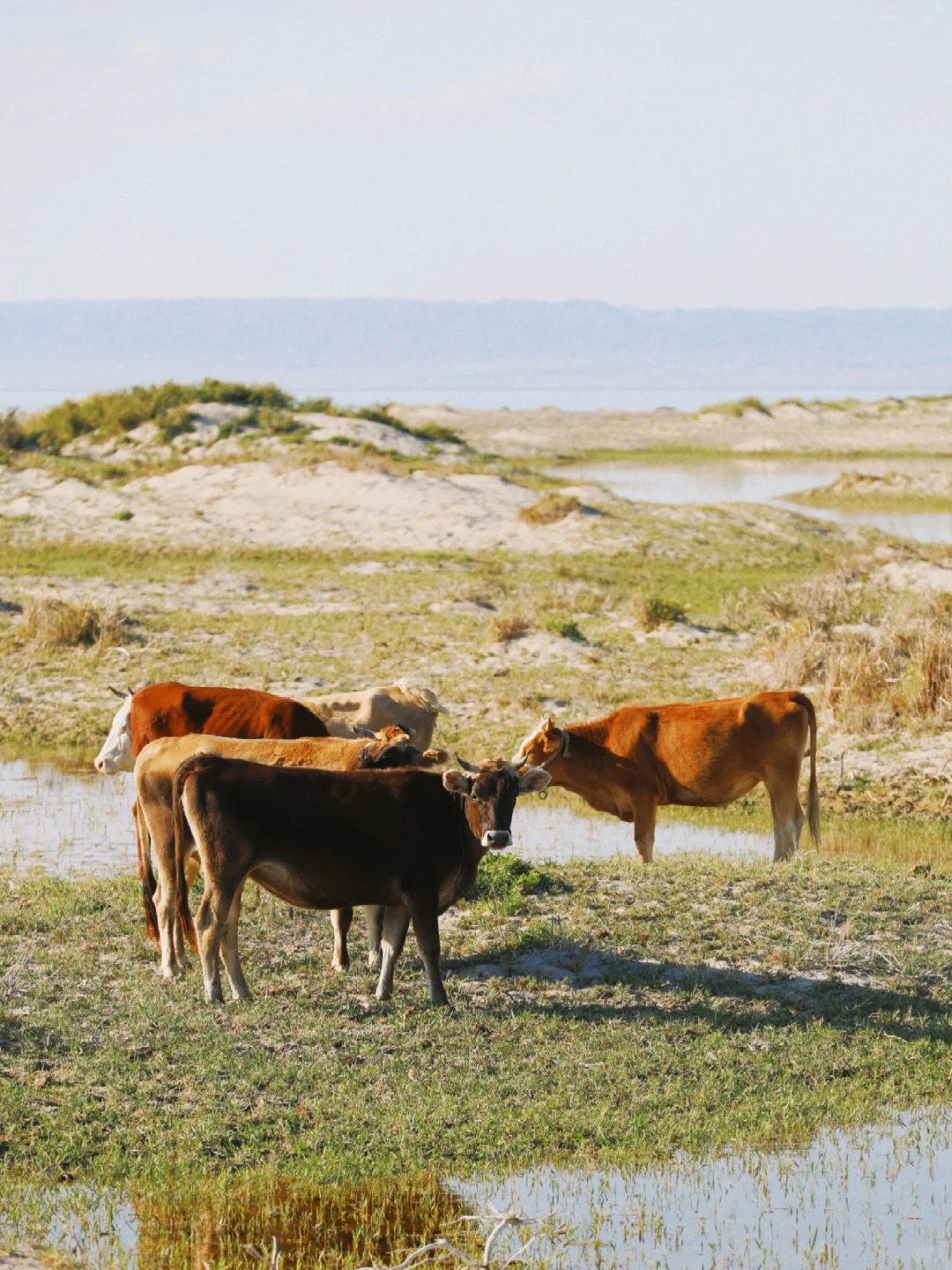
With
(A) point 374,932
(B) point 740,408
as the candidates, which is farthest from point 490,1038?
(B) point 740,408

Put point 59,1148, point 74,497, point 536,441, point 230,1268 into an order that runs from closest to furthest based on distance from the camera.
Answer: point 230,1268
point 59,1148
point 74,497
point 536,441

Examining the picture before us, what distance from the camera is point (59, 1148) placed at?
822 centimetres

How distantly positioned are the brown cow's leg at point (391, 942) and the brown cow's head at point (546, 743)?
3.98 metres

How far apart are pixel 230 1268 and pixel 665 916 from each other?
5.40 meters

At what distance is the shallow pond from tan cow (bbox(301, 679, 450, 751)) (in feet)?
88.4

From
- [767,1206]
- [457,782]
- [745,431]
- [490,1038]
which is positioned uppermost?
[745,431]

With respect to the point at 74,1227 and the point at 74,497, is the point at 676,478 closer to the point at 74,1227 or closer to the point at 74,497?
the point at 74,497

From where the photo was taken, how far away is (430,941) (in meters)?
10.2

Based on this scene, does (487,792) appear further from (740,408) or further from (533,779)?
(740,408)

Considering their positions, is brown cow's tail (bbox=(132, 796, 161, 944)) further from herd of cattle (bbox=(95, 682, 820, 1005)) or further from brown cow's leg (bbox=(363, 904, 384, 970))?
brown cow's leg (bbox=(363, 904, 384, 970))

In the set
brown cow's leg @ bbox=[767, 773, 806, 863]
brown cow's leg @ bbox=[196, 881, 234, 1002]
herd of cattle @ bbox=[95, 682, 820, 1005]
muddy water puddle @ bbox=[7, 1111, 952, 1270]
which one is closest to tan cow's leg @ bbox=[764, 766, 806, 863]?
brown cow's leg @ bbox=[767, 773, 806, 863]

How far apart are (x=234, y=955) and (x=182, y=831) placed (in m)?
0.86

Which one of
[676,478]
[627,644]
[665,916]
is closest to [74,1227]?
[665,916]

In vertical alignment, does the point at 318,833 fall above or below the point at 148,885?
above
